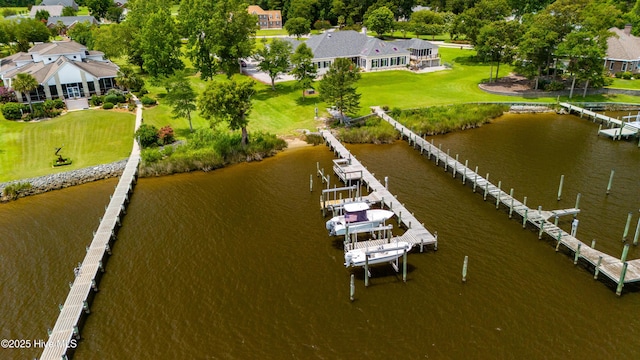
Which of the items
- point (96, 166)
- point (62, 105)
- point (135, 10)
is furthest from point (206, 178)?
point (135, 10)

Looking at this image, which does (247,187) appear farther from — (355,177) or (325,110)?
(325,110)

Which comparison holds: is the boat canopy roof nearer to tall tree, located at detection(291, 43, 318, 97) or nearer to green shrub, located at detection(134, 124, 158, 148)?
green shrub, located at detection(134, 124, 158, 148)

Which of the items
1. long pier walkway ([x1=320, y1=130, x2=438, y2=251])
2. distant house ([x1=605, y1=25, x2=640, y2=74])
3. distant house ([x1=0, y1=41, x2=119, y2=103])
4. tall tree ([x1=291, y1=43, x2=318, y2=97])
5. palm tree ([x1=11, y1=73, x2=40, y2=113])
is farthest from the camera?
distant house ([x1=605, y1=25, x2=640, y2=74])

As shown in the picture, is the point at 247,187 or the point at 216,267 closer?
the point at 216,267

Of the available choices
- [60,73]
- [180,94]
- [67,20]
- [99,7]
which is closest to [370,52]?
[180,94]

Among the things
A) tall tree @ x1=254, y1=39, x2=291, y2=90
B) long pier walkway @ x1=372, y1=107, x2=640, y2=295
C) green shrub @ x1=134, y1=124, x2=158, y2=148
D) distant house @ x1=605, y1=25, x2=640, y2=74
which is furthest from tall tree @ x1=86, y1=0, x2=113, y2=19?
distant house @ x1=605, y1=25, x2=640, y2=74

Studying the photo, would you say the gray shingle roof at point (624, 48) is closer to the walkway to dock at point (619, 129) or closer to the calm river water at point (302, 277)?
the walkway to dock at point (619, 129)
